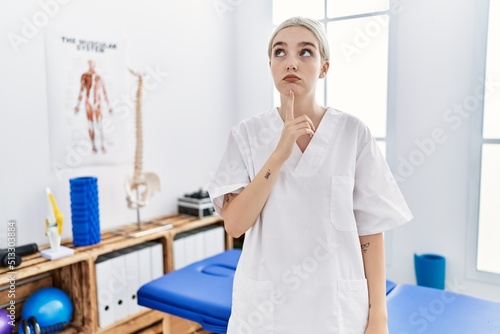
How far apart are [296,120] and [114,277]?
63.1 inches

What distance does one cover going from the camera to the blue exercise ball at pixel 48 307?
2037 millimetres

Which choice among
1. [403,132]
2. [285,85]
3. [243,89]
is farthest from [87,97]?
[403,132]

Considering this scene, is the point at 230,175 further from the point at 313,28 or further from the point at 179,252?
the point at 179,252

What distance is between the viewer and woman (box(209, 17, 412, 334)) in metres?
1.12

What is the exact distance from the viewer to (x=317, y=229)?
1.12m

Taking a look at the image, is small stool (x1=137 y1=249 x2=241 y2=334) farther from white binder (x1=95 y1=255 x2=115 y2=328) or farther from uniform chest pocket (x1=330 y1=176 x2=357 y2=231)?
uniform chest pocket (x1=330 y1=176 x2=357 y2=231)

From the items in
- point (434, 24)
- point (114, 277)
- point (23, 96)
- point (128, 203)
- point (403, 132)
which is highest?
point (434, 24)

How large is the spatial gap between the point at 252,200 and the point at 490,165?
1.88 m

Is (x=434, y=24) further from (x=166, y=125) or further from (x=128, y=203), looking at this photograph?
(x=128, y=203)

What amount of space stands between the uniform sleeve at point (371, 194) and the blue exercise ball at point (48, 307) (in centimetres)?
158

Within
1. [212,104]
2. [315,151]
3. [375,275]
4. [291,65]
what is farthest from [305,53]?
[212,104]

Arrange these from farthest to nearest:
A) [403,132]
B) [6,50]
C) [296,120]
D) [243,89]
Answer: [243,89] < [403,132] < [6,50] < [296,120]

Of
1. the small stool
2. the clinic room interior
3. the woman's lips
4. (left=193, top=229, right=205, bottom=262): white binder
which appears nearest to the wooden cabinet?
the clinic room interior

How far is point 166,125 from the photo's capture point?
2.89 m
